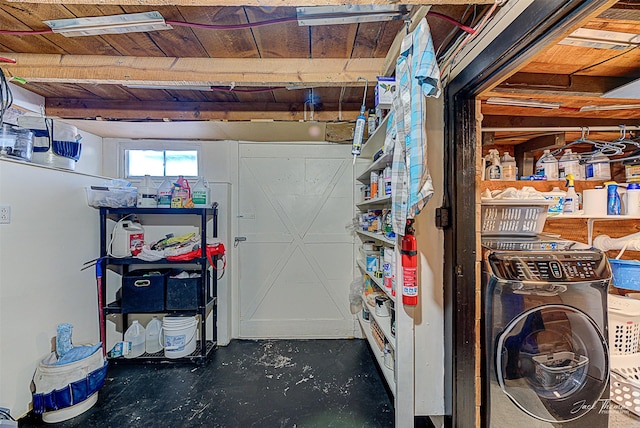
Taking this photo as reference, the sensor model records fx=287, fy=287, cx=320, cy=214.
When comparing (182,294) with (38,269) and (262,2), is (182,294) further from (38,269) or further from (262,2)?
(262,2)

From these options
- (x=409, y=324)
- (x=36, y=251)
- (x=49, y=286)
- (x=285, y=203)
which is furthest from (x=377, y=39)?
(x=49, y=286)

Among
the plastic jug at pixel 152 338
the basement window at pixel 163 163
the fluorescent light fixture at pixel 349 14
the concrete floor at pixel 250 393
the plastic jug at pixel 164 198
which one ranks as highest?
the fluorescent light fixture at pixel 349 14

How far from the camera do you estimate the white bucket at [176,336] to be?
2.47 meters

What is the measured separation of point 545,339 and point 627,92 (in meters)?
1.56

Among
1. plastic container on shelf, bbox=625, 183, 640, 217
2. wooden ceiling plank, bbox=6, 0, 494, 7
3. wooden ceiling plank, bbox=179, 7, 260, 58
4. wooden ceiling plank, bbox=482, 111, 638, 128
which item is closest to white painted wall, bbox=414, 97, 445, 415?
wooden ceiling plank, bbox=6, 0, 494, 7

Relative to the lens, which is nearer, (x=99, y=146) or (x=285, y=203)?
(x=99, y=146)

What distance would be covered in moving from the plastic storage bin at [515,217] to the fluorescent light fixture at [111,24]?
2.06m

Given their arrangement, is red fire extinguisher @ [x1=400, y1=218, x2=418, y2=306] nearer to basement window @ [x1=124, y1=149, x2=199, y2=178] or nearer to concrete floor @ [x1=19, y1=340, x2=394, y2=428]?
concrete floor @ [x1=19, y1=340, x2=394, y2=428]

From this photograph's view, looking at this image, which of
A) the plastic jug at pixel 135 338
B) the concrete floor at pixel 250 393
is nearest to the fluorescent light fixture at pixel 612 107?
the concrete floor at pixel 250 393

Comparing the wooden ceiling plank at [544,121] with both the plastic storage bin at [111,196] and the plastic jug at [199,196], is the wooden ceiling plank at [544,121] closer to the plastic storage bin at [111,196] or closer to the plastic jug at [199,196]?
the plastic jug at [199,196]

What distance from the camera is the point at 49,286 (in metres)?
2.06

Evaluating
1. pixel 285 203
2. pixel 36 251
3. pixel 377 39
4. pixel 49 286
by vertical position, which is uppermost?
pixel 377 39

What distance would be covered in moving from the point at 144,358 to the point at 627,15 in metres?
3.72

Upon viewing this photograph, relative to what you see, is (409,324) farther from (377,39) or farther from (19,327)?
(19,327)
